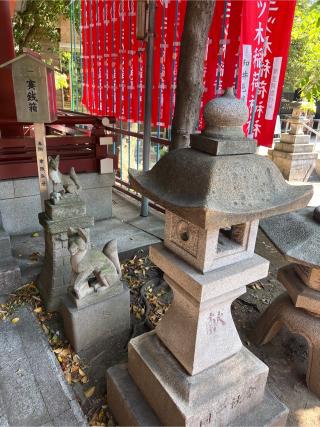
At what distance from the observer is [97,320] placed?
143 inches

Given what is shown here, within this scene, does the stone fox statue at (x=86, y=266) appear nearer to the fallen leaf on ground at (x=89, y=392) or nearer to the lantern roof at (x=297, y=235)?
the fallen leaf on ground at (x=89, y=392)

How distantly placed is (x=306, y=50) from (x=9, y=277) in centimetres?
1423

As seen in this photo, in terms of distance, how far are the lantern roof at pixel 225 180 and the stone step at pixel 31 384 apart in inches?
87.9

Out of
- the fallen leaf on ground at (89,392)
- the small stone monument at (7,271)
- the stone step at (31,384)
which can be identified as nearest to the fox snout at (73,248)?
the stone step at (31,384)

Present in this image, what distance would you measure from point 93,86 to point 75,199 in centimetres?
534

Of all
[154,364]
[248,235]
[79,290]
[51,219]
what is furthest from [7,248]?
[248,235]

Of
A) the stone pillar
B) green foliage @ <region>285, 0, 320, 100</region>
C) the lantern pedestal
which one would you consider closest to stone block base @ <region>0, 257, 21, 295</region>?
the stone pillar

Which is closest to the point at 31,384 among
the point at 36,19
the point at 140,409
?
the point at 140,409

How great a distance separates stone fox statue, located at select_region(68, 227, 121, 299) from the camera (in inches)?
134

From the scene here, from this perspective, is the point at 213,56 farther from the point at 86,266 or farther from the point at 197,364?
the point at 197,364

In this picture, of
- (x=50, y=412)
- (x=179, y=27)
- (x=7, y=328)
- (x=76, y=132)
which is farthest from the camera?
(x=76, y=132)

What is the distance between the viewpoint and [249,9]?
4.46 metres

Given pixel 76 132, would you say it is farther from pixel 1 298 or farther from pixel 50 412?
pixel 50 412

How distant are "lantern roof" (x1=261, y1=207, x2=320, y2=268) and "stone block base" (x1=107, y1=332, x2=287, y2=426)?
3.24ft
